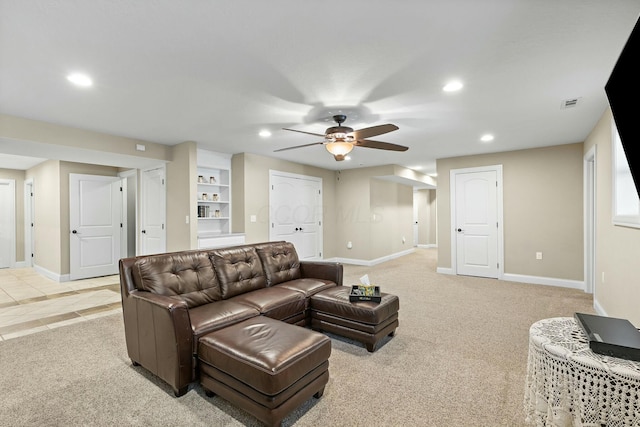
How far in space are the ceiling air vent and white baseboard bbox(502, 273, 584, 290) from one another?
3.29 m

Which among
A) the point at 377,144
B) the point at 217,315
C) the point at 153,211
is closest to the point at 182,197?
the point at 153,211

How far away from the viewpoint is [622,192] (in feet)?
9.70

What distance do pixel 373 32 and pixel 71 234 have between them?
21.9 ft

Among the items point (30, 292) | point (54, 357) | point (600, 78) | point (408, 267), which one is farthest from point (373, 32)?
point (30, 292)

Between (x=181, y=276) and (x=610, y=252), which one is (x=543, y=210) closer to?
(x=610, y=252)

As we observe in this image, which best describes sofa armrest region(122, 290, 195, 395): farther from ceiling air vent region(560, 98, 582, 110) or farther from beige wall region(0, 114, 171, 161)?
ceiling air vent region(560, 98, 582, 110)

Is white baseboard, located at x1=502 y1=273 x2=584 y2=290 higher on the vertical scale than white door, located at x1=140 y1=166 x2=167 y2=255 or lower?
lower

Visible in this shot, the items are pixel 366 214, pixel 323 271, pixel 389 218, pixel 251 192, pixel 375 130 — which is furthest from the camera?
pixel 389 218

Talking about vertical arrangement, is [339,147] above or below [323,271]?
above

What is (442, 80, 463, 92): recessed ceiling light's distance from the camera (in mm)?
2719

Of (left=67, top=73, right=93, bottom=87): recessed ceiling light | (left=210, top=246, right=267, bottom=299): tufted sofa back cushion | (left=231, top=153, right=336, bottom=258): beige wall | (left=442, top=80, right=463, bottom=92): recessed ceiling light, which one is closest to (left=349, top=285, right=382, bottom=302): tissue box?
(left=210, top=246, right=267, bottom=299): tufted sofa back cushion

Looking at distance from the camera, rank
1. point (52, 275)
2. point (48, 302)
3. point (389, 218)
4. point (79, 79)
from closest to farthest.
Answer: point (79, 79), point (48, 302), point (52, 275), point (389, 218)

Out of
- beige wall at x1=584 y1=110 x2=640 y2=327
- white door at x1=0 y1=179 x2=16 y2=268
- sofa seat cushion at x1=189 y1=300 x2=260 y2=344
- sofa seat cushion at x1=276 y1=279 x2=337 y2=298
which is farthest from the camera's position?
white door at x1=0 y1=179 x2=16 y2=268

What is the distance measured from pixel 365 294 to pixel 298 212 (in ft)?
13.4
